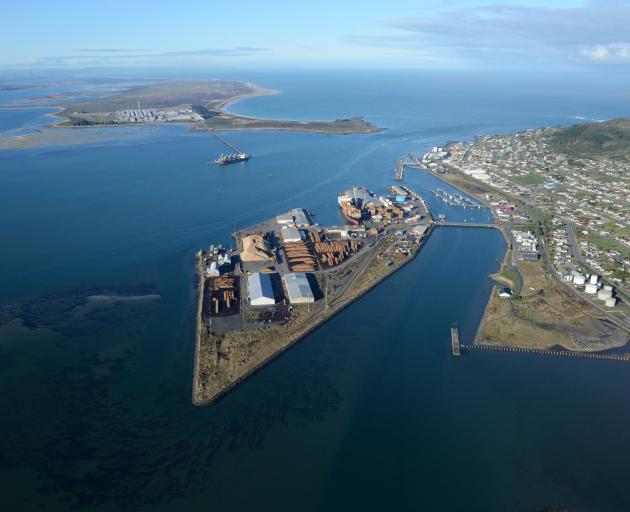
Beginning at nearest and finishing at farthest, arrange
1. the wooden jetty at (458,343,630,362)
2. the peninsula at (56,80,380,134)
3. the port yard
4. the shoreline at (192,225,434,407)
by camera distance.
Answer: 1. the shoreline at (192,225,434,407)
2. the port yard
3. the wooden jetty at (458,343,630,362)
4. the peninsula at (56,80,380,134)

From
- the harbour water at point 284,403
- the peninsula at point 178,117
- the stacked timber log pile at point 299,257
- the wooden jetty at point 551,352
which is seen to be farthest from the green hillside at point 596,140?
the stacked timber log pile at point 299,257

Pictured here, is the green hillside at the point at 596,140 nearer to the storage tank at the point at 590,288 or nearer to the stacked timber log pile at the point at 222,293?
the storage tank at the point at 590,288

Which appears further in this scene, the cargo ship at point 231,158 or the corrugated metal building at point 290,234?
the cargo ship at point 231,158

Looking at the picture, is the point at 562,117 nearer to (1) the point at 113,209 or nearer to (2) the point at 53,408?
(1) the point at 113,209

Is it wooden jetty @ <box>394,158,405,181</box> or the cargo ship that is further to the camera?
the cargo ship

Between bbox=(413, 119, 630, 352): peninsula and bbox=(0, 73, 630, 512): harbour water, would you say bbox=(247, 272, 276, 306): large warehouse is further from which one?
bbox=(413, 119, 630, 352): peninsula

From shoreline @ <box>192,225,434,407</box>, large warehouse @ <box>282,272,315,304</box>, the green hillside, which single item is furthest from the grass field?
the green hillside
